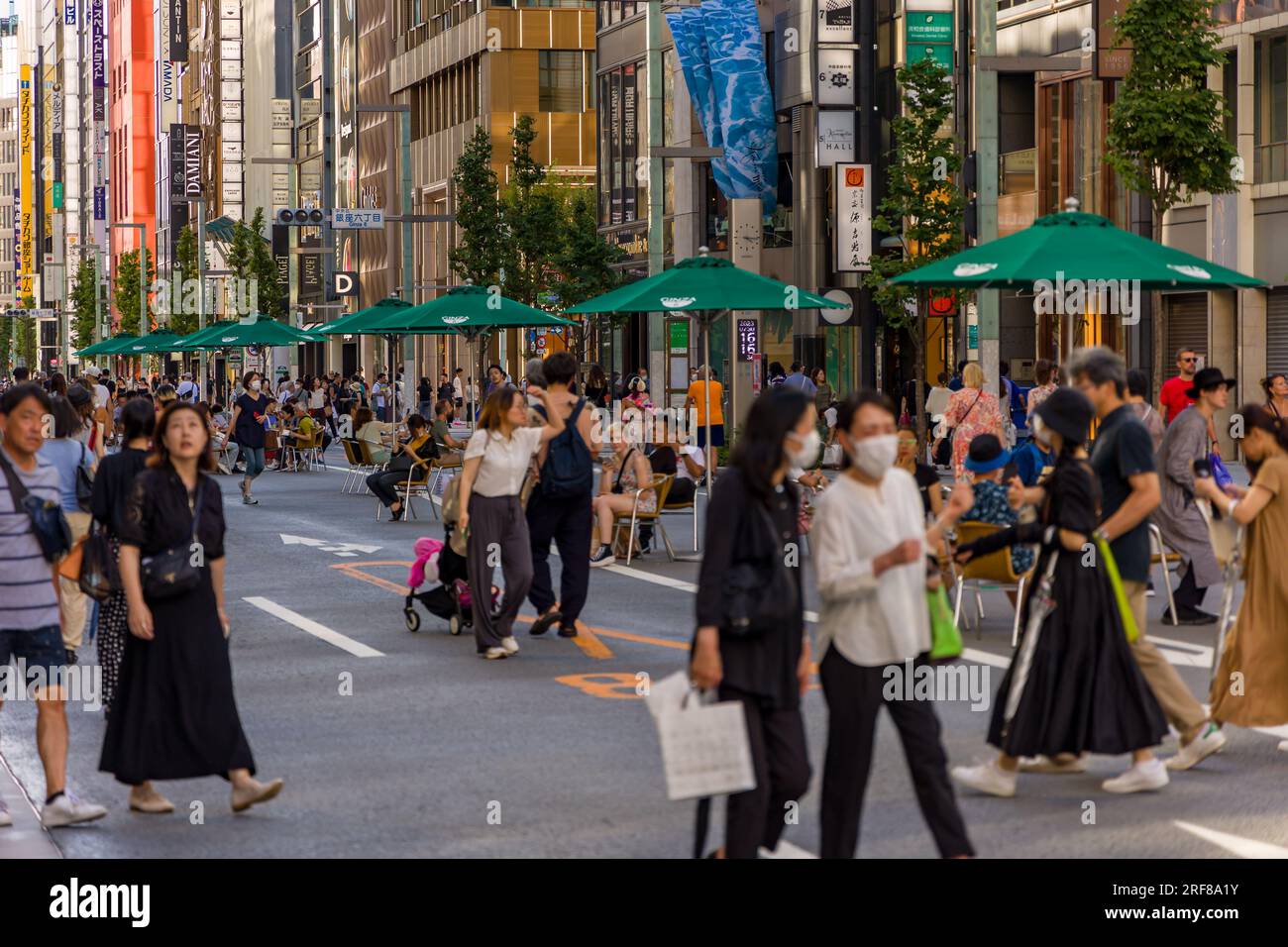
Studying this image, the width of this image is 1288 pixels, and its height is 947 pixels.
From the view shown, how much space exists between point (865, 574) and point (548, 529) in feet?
26.5

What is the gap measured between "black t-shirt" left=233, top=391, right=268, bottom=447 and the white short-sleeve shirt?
18.6m

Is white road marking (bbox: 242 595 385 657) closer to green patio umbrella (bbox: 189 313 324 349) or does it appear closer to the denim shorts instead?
the denim shorts

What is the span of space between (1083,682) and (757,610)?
2.47 meters

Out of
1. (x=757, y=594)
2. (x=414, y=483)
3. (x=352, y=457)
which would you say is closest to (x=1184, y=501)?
(x=757, y=594)

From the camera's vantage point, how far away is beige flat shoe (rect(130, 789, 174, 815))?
30.9 feet

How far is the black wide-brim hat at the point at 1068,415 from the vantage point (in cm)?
912

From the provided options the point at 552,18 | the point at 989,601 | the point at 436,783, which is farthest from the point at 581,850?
the point at 552,18

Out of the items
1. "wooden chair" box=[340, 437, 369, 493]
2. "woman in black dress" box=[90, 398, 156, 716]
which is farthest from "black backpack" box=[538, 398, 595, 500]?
"wooden chair" box=[340, 437, 369, 493]

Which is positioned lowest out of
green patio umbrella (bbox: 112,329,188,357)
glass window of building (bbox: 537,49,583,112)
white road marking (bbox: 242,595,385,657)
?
white road marking (bbox: 242,595,385,657)

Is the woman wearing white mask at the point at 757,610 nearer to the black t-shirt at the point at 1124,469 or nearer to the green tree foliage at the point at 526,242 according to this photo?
the black t-shirt at the point at 1124,469

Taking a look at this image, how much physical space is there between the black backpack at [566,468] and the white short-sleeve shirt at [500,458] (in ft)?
2.43

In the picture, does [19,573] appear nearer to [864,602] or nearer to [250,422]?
[864,602]

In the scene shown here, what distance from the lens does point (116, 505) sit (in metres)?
9.34

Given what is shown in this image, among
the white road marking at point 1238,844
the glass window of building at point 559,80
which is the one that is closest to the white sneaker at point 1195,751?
the white road marking at point 1238,844
